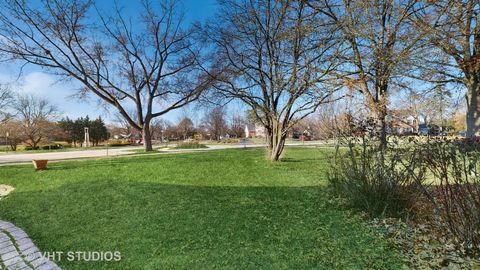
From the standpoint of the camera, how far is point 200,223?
3947mm

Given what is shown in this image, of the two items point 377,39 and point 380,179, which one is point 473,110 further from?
point 380,179

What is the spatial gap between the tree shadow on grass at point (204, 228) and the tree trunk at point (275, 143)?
4.63 m

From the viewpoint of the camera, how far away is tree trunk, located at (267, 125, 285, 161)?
10.7 m

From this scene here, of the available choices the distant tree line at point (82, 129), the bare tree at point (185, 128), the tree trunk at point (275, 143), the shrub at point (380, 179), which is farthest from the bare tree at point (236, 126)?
the shrub at point (380, 179)

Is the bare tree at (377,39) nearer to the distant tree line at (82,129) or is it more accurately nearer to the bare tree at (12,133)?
the bare tree at (12,133)

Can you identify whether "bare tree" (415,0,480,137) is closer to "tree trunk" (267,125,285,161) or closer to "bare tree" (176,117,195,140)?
"tree trunk" (267,125,285,161)

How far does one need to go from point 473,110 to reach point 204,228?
13648 mm

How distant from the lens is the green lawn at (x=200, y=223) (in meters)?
2.83

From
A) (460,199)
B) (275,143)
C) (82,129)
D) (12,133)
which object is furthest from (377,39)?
(82,129)

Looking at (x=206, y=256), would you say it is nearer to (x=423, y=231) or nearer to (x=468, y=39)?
(x=423, y=231)

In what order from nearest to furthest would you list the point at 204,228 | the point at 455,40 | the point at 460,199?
the point at 460,199 < the point at 204,228 < the point at 455,40

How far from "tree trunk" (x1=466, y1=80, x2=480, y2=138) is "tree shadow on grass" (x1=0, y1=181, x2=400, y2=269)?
1017 centimetres

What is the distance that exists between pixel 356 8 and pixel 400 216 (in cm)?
761

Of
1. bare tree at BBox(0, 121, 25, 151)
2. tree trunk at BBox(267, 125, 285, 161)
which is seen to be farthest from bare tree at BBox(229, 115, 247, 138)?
tree trunk at BBox(267, 125, 285, 161)
